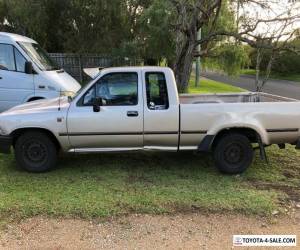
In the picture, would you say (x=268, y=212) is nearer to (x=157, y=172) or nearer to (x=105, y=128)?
(x=157, y=172)

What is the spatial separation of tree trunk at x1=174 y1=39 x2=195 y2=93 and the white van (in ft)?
9.69

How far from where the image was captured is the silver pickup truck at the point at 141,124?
607 centimetres

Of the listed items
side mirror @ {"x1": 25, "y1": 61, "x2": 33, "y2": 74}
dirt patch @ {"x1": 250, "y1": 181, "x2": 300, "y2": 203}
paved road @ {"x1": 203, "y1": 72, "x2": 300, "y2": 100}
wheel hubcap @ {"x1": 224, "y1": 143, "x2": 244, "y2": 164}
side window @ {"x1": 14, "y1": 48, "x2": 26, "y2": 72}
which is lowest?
paved road @ {"x1": 203, "y1": 72, "x2": 300, "y2": 100}

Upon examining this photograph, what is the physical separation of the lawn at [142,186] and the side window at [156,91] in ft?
3.50

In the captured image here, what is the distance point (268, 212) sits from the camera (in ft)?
16.2

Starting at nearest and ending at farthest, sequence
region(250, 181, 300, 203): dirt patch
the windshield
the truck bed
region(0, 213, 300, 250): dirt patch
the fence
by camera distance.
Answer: region(0, 213, 300, 250): dirt patch
region(250, 181, 300, 203): dirt patch
the truck bed
the windshield
the fence

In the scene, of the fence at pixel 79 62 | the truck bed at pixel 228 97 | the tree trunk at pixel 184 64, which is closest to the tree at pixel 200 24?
the tree trunk at pixel 184 64

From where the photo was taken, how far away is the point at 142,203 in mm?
5090

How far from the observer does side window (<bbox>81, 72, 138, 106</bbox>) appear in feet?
20.1

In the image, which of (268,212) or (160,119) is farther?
(160,119)

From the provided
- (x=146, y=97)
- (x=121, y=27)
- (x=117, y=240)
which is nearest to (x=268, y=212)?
(x=117, y=240)

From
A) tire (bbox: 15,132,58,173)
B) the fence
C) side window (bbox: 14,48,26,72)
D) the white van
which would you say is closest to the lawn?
tire (bbox: 15,132,58,173)

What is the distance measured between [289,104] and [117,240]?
11.5 ft

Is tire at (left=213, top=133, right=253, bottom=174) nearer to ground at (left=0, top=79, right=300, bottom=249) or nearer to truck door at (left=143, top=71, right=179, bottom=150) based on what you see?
ground at (left=0, top=79, right=300, bottom=249)
